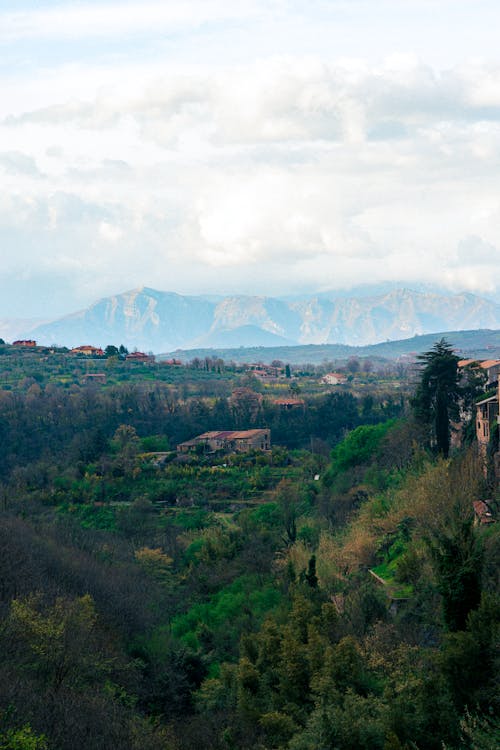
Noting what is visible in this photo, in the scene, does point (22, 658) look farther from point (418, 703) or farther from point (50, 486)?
point (50, 486)

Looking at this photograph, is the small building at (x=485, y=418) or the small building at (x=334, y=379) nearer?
the small building at (x=485, y=418)

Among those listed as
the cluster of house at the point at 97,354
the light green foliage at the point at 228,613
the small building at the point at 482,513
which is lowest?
the light green foliage at the point at 228,613

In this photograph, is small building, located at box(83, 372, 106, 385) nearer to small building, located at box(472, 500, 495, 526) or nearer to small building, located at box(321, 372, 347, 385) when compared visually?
small building, located at box(321, 372, 347, 385)

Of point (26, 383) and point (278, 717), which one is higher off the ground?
point (26, 383)

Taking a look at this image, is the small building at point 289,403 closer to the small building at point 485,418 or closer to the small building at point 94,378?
the small building at point 94,378

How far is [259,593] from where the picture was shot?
3775cm

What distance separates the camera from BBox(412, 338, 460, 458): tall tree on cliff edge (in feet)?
140

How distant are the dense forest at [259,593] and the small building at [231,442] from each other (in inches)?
64.3

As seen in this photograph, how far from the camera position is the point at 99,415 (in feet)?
277

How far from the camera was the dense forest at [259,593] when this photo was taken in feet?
68.8

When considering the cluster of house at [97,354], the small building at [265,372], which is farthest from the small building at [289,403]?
the cluster of house at [97,354]

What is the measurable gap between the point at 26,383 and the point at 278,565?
65869mm

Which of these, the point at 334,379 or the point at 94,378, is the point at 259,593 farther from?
the point at 334,379

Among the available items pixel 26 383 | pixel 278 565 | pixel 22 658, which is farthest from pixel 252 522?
pixel 26 383
